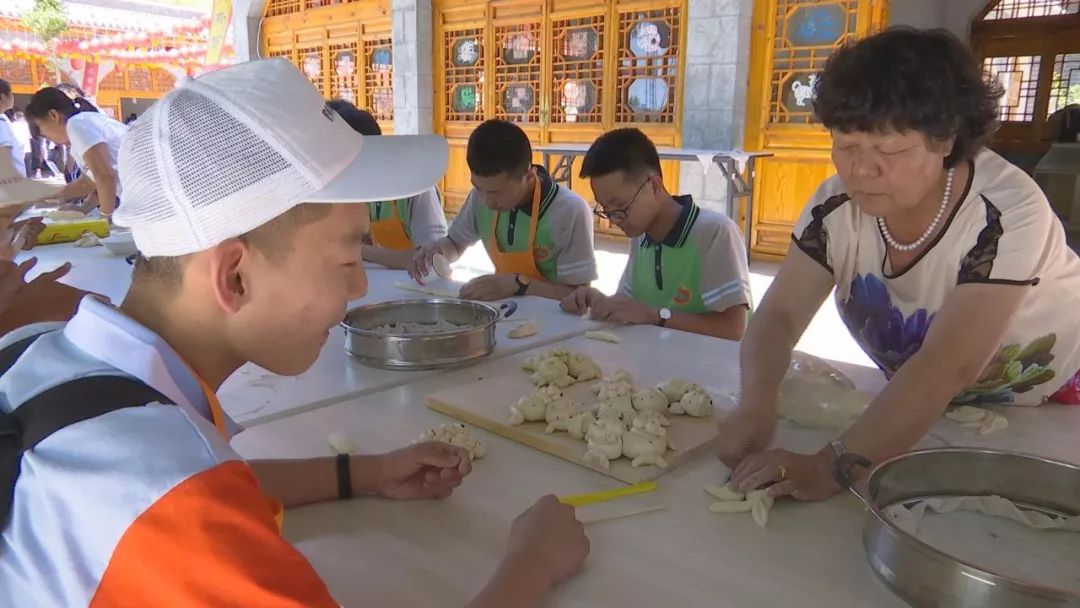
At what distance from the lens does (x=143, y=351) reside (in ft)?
2.44

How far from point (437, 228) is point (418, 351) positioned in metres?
1.85

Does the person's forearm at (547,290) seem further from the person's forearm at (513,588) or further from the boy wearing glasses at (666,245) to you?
the person's forearm at (513,588)

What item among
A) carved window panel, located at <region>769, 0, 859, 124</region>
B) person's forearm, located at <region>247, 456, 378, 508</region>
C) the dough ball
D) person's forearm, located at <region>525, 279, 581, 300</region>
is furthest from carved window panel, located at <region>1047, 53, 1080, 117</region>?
person's forearm, located at <region>247, 456, 378, 508</region>

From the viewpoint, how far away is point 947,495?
1120mm

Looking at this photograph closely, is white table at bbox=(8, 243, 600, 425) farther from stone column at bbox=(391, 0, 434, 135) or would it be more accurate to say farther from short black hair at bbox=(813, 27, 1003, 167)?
stone column at bbox=(391, 0, 434, 135)

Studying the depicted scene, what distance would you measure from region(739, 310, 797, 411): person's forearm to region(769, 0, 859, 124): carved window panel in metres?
5.00

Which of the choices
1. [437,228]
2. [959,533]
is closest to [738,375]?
[959,533]

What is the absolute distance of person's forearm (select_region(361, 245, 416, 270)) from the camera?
311 centimetres

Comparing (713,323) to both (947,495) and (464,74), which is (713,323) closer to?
(947,495)

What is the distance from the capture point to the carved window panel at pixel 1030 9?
7.84 meters

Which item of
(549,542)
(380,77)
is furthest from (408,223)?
(380,77)

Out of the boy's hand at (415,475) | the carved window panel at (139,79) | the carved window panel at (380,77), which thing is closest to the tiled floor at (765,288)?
the boy's hand at (415,475)

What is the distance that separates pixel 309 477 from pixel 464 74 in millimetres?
8151

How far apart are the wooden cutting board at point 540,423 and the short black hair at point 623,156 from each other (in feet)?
2.99
